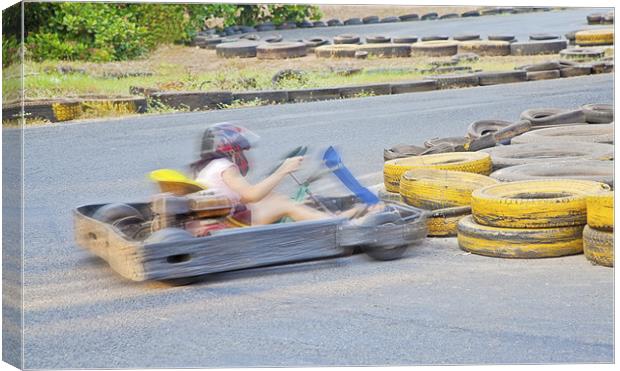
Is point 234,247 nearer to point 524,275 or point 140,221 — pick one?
point 140,221

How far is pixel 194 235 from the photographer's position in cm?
488

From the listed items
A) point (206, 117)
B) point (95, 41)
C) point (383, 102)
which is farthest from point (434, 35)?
point (95, 41)

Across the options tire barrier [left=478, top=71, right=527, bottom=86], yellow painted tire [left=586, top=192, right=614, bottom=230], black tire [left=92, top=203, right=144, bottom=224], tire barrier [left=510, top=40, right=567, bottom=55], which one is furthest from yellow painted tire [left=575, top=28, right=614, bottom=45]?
black tire [left=92, top=203, right=144, bottom=224]

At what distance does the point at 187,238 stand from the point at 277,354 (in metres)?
0.53

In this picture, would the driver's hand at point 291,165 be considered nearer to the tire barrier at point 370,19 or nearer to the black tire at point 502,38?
the tire barrier at point 370,19

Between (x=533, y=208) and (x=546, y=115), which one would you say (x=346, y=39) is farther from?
(x=533, y=208)

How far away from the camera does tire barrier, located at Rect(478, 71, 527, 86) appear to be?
564 centimetres

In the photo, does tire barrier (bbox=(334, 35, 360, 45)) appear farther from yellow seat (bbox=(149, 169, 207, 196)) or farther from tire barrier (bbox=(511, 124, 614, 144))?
yellow seat (bbox=(149, 169, 207, 196))

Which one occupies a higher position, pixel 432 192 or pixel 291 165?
pixel 291 165

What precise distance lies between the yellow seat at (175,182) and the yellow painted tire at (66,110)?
1.25 ft

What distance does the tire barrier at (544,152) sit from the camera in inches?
217

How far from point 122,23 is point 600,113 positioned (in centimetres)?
195

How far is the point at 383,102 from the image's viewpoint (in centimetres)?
541

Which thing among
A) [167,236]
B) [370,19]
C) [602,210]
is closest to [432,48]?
[370,19]
